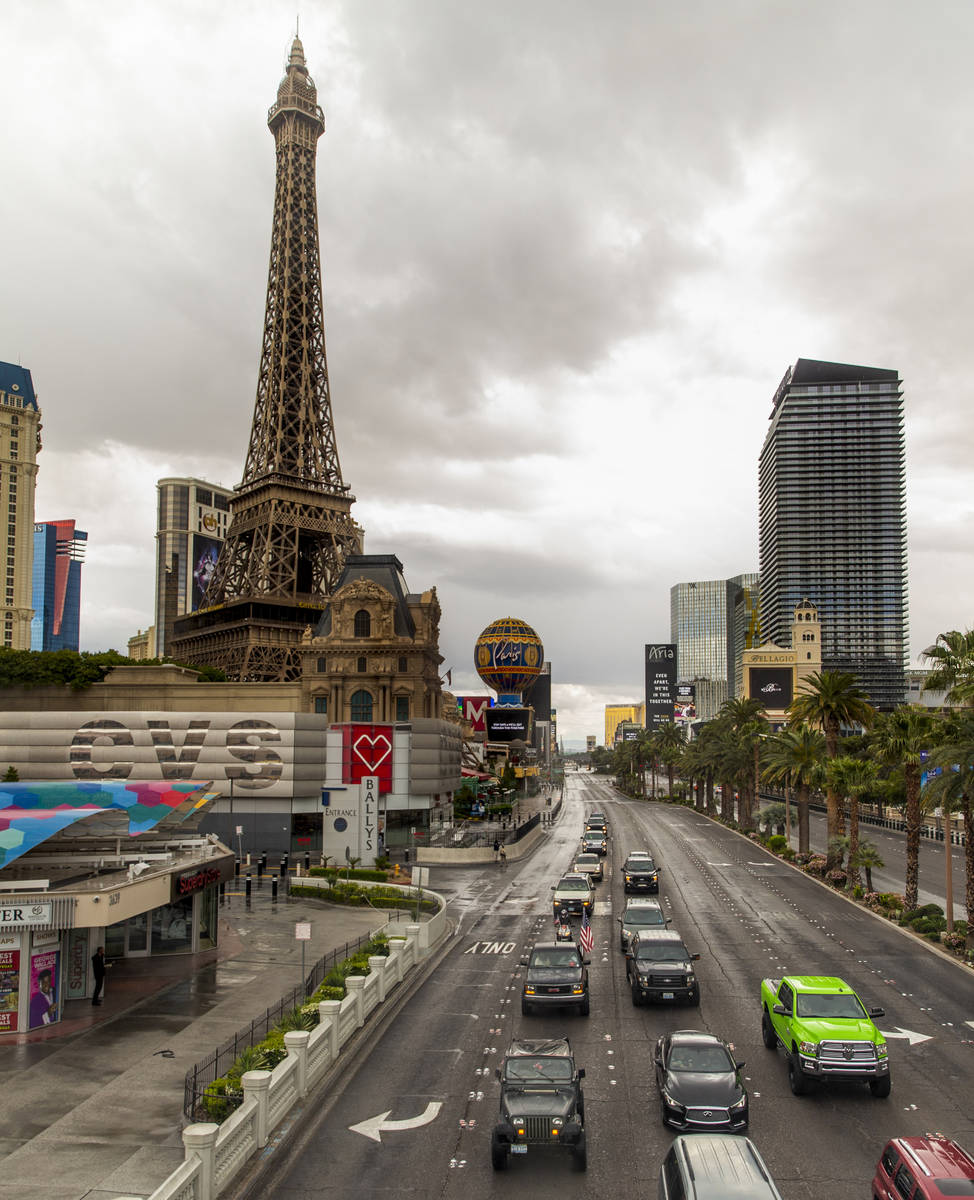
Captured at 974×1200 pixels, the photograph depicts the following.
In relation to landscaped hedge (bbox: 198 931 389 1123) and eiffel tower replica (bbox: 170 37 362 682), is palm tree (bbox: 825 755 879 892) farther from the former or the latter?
eiffel tower replica (bbox: 170 37 362 682)

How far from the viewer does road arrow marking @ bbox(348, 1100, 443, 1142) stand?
59.5ft

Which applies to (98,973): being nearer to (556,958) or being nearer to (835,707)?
(556,958)

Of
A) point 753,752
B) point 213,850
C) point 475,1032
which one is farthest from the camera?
point 753,752

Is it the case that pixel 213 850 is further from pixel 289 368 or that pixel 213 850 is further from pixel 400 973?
pixel 289 368

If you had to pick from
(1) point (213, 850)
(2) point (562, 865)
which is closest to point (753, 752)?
(2) point (562, 865)

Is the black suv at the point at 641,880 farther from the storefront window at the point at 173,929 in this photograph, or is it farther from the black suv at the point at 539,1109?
the black suv at the point at 539,1109

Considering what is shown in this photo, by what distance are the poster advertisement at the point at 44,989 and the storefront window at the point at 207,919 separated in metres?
9.08

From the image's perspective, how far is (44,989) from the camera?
25562mm

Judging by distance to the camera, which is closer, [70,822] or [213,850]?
[70,822]

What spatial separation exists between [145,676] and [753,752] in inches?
2031

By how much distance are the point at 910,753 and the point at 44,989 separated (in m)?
32.7

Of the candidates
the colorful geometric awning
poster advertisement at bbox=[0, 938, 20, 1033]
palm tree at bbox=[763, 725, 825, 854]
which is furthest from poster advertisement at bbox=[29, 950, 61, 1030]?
palm tree at bbox=[763, 725, 825, 854]

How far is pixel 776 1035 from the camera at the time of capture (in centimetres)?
2234

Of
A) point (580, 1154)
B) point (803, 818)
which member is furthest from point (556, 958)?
point (803, 818)
